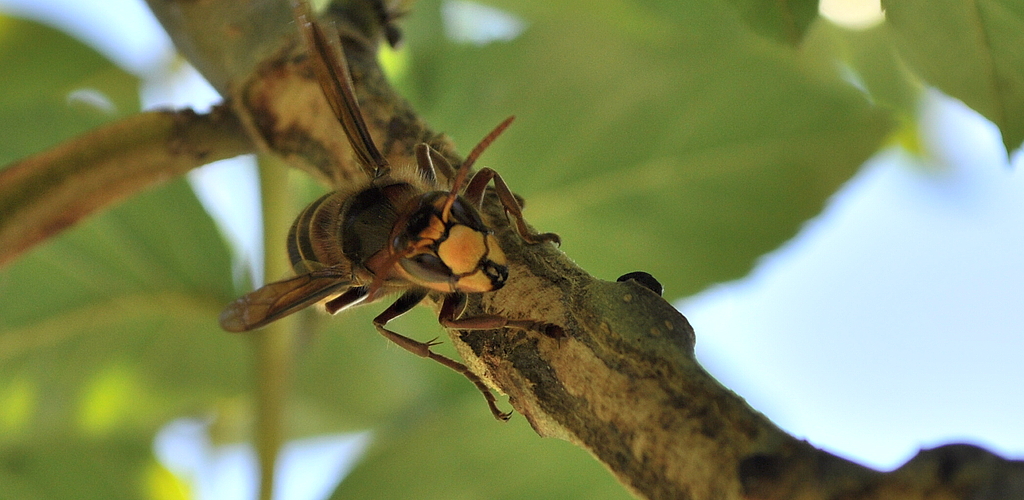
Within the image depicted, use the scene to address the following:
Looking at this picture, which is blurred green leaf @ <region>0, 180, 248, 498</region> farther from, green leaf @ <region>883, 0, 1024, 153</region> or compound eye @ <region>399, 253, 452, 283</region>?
green leaf @ <region>883, 0, 1024, 153</region>

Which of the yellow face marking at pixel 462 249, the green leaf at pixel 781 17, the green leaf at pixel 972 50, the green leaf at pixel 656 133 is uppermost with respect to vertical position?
the green leaf at pixel 656 133

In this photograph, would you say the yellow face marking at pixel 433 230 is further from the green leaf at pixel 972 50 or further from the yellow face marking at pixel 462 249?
the green leaf at pixel 972 50

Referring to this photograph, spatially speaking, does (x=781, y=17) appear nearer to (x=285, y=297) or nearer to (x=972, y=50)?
(x=972, y=50)

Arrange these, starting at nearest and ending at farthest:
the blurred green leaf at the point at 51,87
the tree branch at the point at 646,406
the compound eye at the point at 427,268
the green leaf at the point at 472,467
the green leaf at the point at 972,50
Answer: the tree branch at the point at 646,406, the green leaf at the point at 972,50, the compound eye at the point at 427,268, the green leaf at the point at 472,467, the blurred green leaf at the point at 51,87

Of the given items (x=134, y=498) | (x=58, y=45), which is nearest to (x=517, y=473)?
(x=134, y=498)

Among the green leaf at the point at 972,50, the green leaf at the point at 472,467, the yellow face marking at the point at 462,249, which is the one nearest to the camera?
the green leaf at the point at 972,50

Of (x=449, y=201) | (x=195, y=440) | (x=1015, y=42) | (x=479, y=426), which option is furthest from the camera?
(x=195, y=440)

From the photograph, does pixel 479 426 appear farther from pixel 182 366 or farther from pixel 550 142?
pixel 182 366

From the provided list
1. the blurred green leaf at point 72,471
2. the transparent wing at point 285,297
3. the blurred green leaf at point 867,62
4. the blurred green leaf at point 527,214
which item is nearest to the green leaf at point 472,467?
the blurred green leaf at point 527,214
